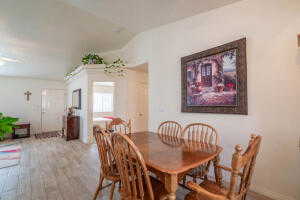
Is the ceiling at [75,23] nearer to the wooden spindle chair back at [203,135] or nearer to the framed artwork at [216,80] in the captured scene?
the framed artwork at [216,80]

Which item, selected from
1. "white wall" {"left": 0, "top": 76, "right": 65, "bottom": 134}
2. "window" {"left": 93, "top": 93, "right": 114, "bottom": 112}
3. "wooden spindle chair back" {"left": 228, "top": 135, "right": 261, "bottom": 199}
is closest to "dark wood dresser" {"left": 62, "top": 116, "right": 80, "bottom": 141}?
"window" {"left": 93, "top": 93, "right": 114, "bottom": 112}

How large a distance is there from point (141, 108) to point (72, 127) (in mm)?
2593

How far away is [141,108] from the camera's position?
15.4ft

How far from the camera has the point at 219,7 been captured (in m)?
2.38

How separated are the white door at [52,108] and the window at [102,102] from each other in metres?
1.63

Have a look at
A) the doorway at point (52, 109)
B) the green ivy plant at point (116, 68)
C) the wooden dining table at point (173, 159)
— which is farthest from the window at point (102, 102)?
the wooden dining table at point (173, 159)

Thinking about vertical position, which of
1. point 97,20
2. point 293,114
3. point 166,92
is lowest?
point 293,114

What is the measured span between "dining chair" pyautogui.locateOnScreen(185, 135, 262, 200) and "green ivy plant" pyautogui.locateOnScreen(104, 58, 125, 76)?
370 cm

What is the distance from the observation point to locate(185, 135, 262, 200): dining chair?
2.95 ft

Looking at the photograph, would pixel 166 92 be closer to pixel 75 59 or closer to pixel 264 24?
pixel 264 24

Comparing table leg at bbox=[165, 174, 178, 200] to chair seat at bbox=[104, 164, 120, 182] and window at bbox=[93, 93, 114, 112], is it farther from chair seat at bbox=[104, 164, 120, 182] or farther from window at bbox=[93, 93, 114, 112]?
window at bbox=[93, 93, 114, 112]

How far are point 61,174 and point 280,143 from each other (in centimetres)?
335

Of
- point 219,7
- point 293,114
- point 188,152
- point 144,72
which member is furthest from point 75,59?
point 293,114

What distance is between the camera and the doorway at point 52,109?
23.2 ft
